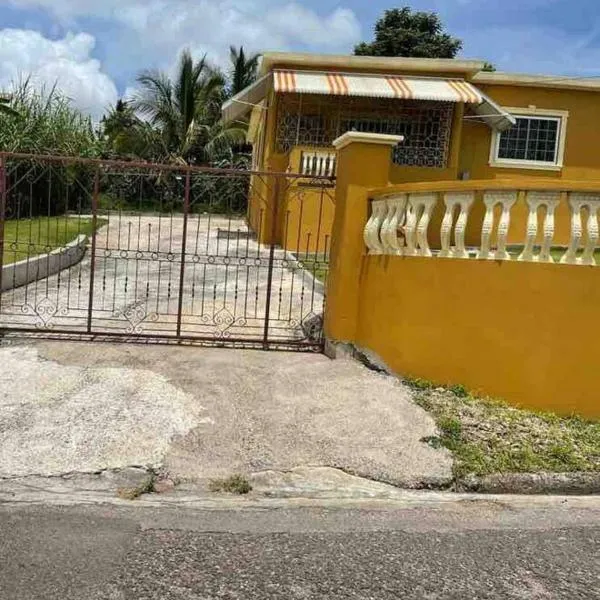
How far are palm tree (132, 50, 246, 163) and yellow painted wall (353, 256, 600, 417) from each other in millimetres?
20357

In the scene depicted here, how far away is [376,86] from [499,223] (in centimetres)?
921

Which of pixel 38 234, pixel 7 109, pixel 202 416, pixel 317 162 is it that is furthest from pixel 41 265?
pixel 7 109

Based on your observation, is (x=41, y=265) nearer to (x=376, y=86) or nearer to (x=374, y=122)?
(x=376, y=86)

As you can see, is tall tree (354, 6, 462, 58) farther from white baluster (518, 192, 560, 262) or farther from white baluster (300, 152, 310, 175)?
white baluster (518, 192, 560, 262)

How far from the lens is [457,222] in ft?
19.1

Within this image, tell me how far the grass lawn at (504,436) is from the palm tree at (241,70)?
26.0 meters

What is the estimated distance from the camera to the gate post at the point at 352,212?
670cm

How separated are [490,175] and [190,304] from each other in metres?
9.54

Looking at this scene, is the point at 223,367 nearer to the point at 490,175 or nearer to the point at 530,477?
the point at 530,477

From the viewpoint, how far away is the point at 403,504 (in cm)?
427

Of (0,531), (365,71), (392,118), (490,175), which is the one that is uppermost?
(365,71)

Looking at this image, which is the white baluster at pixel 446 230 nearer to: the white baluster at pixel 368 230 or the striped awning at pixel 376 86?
the white baluster at pixel 368 230

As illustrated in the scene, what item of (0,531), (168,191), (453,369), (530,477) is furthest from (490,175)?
(0,531)

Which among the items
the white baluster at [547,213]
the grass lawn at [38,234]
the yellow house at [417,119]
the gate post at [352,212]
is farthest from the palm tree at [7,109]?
the white baluster at [547,213]
